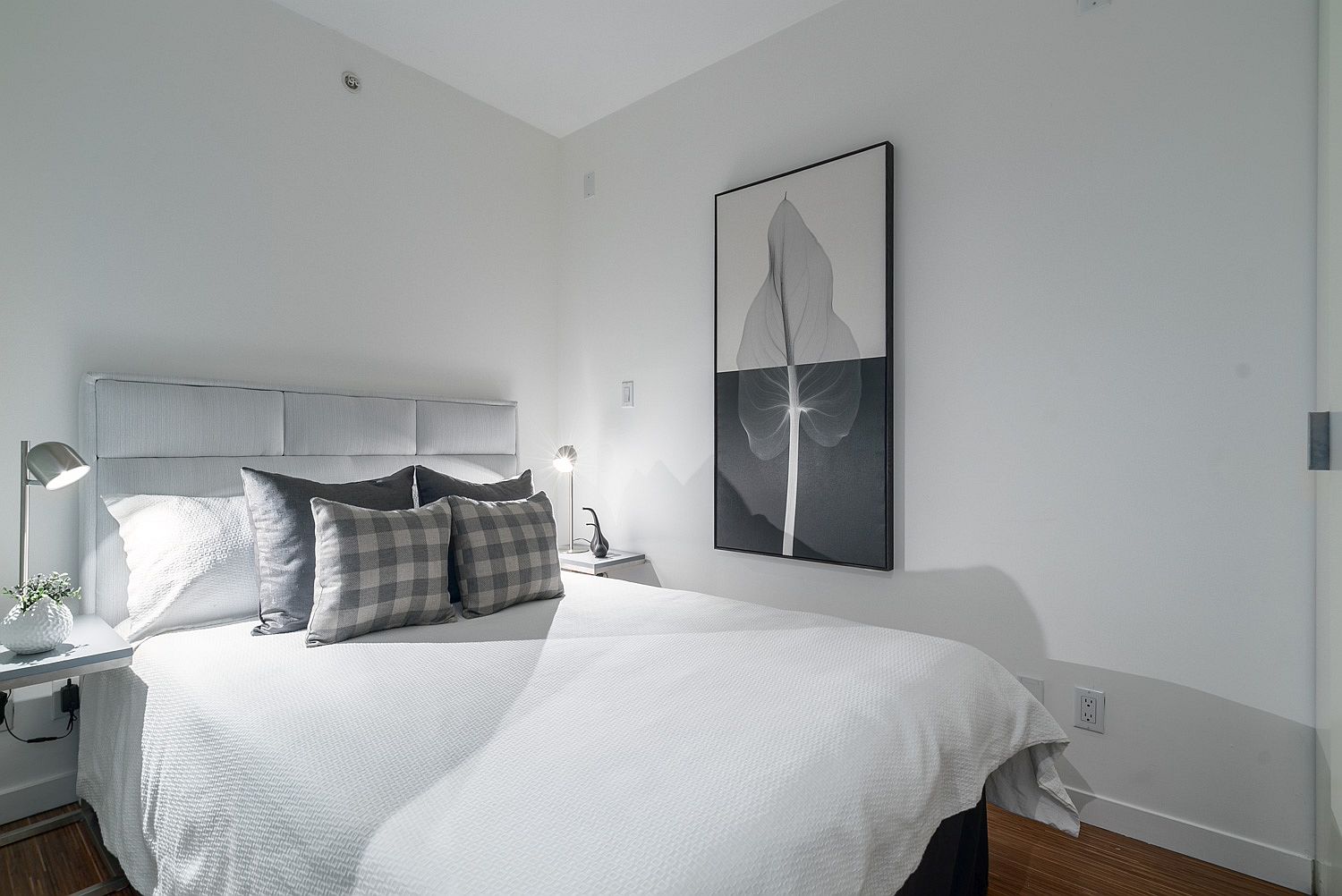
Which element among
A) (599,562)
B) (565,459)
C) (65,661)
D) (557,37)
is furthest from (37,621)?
(557,37)

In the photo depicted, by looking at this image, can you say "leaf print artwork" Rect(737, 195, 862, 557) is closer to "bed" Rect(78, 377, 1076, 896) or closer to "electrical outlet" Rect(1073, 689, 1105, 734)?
"bed" Rect(78, 377, 1076, 896)

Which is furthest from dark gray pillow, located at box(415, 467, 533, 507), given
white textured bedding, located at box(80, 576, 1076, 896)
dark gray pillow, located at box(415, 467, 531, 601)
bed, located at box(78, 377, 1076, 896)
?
white textured bedding, located at box(80, 576, 1076, 896)

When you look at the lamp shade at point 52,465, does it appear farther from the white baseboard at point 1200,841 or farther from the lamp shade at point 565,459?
the white baseboard at point 1200,841

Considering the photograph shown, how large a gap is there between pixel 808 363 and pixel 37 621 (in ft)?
7.83

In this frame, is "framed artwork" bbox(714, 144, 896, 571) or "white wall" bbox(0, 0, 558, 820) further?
"framed artwork" bbox(714, 144, 896, 571)

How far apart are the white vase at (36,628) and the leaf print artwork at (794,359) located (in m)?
2.19

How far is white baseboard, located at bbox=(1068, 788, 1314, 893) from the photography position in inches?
70.5

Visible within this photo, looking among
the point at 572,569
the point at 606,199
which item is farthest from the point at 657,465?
the point at 606,199

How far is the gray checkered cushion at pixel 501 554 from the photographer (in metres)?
2.19

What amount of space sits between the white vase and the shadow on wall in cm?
218

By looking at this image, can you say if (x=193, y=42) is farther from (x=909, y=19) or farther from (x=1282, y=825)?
(x=1282, y=825)

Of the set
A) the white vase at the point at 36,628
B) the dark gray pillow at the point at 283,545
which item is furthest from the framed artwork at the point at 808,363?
the white vase at the point at 36,628

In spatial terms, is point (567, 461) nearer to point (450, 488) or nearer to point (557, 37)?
point (450, 488)

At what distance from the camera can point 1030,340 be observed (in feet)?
7.25
